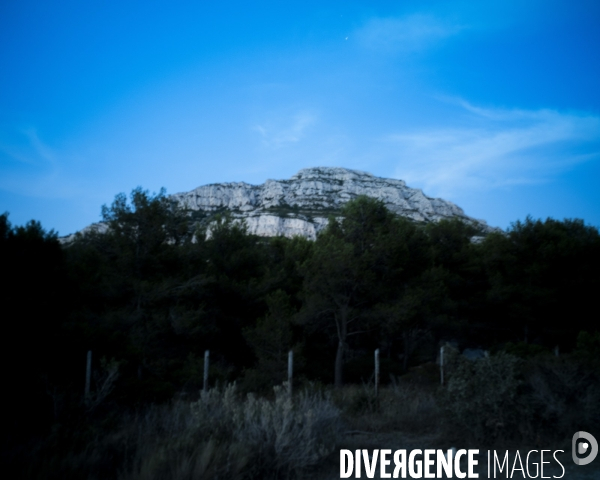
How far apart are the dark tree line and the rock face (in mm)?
53820

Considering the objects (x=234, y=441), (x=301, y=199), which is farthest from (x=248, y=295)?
(x=301, y=199)

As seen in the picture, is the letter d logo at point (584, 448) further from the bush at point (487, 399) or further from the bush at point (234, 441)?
the bush at point (234, 441)

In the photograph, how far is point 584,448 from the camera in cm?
650

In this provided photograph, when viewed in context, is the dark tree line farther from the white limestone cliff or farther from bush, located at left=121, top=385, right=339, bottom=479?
the white limestone cliff

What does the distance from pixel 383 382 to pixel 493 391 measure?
942 cm

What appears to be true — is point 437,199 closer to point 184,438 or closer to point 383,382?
point 383,382

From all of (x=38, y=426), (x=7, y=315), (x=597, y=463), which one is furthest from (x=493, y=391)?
(x=7, y=315)

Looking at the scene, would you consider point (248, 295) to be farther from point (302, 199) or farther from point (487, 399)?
point (302, 199)

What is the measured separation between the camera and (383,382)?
16.0 m

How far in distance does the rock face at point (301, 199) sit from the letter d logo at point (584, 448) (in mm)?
68744

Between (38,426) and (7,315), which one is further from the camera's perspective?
(7,315)

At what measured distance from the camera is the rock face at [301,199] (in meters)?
79.8

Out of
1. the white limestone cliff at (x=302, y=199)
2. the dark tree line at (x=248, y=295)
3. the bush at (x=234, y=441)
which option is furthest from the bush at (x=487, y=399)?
the white limestone cliff at (x=302, y=199)

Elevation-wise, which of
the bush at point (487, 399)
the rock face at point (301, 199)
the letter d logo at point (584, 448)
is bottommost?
the letter d logo at point (584, 448)
